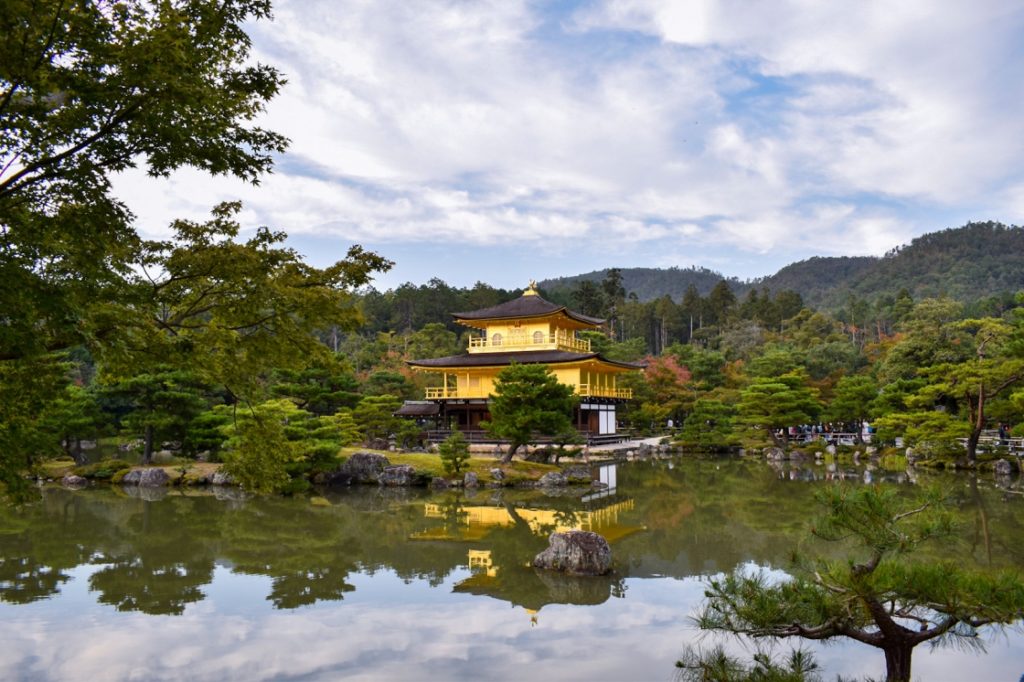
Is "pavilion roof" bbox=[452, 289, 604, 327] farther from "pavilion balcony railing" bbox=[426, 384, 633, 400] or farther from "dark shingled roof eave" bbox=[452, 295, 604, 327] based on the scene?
"pavilion balcony railing" bbox=[426, 384, 633, 400]

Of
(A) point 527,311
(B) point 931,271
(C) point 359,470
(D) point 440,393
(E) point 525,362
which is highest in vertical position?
(B) point 931,271

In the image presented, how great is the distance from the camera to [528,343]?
103 ft

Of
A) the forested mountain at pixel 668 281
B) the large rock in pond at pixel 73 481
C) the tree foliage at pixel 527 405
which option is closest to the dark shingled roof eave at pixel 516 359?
the tree foliage at pixel 527 405

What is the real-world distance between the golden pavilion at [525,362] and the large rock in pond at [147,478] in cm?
1090

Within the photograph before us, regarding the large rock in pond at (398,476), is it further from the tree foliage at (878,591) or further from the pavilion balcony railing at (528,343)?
the tree foliage at (878,591)

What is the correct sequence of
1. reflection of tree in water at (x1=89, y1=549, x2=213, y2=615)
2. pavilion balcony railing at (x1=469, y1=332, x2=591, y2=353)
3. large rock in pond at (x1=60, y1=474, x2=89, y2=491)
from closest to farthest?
reflection of tree in water at (x1=89, y1=549, x2=213, y2=615) → large rock in pond at (x1=60, y1=474, x2=89, y2=491) → pavilion balcony railing at (x1=469, y1=332, x2=591, y2=353)

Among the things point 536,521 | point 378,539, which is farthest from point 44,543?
point 536,521

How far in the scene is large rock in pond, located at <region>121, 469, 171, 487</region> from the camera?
19516 mm

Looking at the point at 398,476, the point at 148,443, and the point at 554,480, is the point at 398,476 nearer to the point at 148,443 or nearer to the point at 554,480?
the point at 554,480

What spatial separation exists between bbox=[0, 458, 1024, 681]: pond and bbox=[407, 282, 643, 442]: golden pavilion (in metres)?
11.9

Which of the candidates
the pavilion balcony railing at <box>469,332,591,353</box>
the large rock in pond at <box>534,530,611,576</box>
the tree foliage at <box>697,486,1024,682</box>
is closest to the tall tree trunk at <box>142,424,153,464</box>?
the pavilion balcony railing at <box>469,332,591,353</box>

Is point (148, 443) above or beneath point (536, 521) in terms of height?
above

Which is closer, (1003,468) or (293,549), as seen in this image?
(293,549)

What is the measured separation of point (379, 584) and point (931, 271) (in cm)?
Result: 10214
